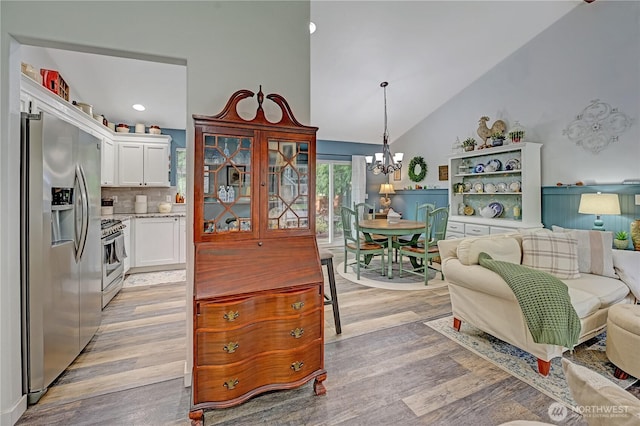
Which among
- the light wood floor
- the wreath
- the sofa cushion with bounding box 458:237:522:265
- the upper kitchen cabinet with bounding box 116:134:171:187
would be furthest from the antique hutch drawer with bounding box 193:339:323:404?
the wreath

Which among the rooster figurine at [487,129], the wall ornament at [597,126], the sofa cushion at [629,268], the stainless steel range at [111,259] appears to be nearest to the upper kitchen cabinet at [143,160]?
the stainless steel range at [111,259]

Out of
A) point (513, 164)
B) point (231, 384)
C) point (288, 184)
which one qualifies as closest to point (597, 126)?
point (513, 164)

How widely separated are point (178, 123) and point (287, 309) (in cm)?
455

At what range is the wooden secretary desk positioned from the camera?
1.59 metres

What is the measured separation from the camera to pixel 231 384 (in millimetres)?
1617

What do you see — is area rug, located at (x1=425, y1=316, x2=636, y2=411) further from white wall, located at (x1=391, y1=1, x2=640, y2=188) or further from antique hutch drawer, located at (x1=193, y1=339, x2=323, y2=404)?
white wall, located at (x1=391, y1=1, x2=640, y2=188)

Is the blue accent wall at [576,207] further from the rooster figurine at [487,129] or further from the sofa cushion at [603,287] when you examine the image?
the sofa cushion at [603,287]

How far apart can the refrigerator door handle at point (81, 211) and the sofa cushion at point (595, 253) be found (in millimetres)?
4306

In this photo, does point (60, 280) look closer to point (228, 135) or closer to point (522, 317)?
point (228, 135)

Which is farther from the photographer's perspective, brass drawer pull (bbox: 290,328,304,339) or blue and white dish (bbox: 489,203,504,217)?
blue and white dish (bbox: 489,203,504,217)

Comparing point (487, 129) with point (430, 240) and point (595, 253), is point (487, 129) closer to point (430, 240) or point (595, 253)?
point (430, 240)

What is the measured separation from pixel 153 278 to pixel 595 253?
536 cm

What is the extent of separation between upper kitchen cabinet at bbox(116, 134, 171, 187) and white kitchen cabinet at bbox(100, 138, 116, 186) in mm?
78

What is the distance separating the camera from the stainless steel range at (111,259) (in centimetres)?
321
